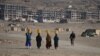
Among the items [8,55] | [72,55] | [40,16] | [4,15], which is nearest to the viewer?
[8,55]

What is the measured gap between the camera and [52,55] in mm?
26375

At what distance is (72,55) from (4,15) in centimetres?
15878

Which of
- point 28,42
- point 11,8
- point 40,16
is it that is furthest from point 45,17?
point 28,42

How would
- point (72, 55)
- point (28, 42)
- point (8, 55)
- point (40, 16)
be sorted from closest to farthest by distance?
point (8, 55) < point (72, 55) < point (28, 42) < point (40, 16)

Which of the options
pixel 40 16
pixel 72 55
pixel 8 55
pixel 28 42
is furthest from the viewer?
pixel 40 16

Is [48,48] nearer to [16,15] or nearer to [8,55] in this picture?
[8,55]

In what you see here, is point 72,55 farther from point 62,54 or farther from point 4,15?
point 4,15

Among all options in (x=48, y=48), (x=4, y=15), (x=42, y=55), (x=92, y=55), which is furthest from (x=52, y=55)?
(x=4, y=15)

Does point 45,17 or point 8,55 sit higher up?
point 8,55

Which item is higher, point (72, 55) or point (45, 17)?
point (72, 55)

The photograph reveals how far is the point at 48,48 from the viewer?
31.8m

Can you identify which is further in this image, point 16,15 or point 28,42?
point 16,15

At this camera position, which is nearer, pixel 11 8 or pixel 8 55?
pixel 8 55

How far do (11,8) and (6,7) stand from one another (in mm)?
2477
